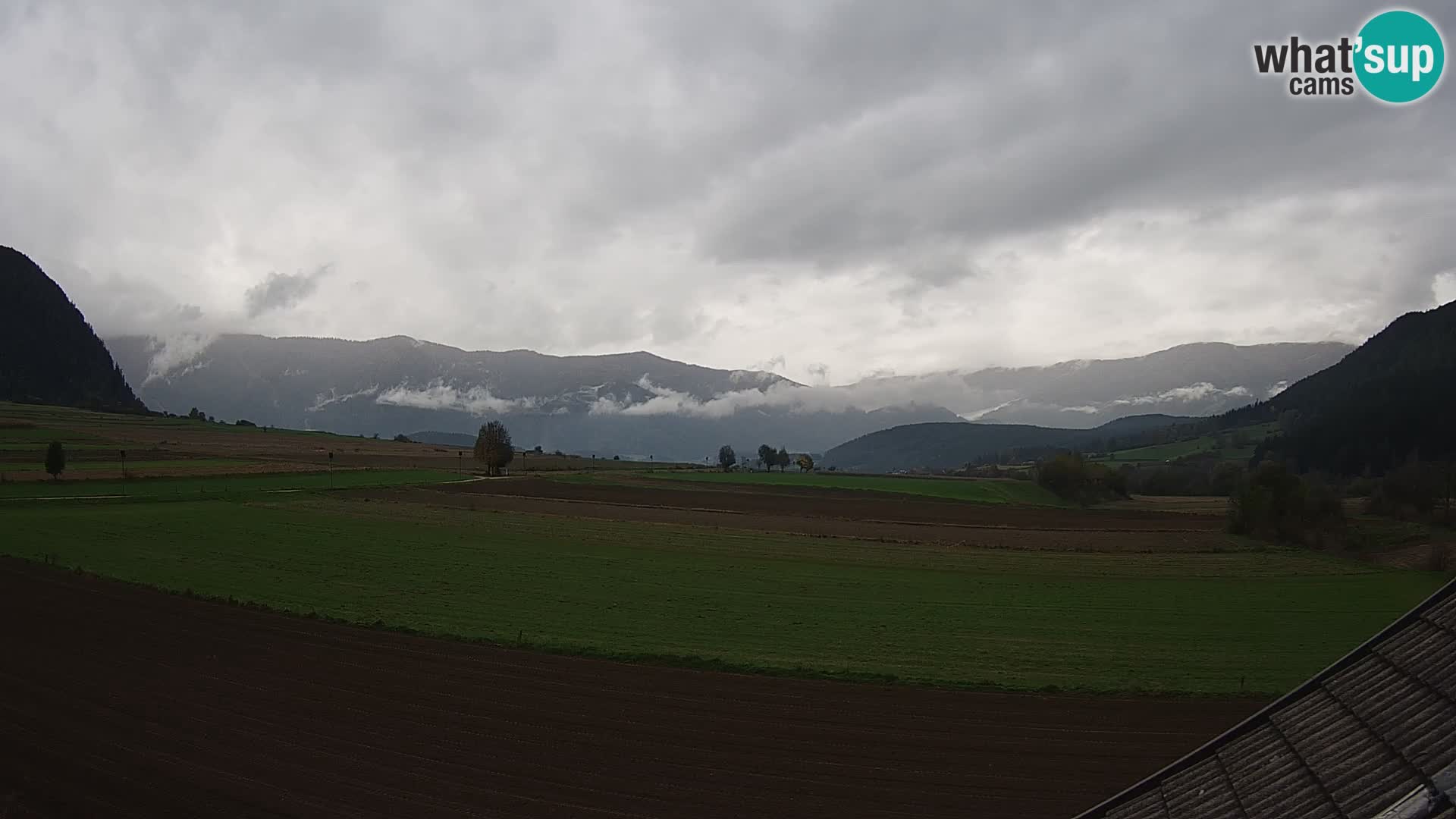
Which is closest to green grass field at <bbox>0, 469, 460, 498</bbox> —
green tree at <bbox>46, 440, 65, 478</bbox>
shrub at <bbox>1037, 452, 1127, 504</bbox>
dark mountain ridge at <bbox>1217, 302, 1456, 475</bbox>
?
green tree at <bbox>46, 440, 65, 478</bbox>

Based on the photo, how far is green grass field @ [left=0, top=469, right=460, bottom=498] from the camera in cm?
7138

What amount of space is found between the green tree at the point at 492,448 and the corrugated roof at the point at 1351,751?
123m

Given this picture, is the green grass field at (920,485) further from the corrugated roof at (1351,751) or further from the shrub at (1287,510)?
the corrugated roof at (1351,751)

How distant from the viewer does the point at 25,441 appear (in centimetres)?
11494

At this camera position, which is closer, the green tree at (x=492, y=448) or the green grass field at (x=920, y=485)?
the green grass field at (x=920, y=485)

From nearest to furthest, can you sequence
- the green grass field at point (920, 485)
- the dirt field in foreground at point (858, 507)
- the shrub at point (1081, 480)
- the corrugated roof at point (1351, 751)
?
the corrugated roof at point (1351, 751), the dirt field in foreground at point (858, 507), the shrub at point (1081, 480), the green grass field at point (920, 485)

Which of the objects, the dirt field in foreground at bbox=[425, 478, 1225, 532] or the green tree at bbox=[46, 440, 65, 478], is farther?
the dirt field in foreground at bbox=[425, 478, 1225, 532]

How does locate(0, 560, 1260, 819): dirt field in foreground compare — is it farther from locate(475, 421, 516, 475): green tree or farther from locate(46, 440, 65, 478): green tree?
locate(475, 421, 516, 475): green tree

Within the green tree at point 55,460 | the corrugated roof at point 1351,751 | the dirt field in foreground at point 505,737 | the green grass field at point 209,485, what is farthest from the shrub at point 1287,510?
the green tree at point 55,460

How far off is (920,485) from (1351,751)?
144 meters

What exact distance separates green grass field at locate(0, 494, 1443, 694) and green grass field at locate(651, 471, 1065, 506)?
6073cm

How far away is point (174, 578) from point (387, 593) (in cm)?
942

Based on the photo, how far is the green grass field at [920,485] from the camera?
11962 centimetres

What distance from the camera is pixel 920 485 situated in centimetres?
14500
